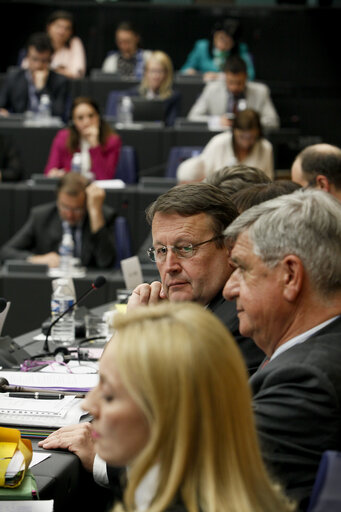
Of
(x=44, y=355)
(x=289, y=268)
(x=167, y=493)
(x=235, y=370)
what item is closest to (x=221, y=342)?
(x=235, y=370)

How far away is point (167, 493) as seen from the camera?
124 cm

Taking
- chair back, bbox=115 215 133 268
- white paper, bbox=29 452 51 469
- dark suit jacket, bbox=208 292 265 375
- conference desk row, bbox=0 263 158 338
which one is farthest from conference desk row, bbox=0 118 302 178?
white paper, bbox=29 452 51 469

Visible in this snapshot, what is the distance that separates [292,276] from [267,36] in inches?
361

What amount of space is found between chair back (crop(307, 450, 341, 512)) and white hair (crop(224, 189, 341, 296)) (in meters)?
0.54

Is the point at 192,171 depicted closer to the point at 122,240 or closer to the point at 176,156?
the point at 122,240

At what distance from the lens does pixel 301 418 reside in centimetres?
170

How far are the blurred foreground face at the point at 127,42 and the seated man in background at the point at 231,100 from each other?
4.50 feet

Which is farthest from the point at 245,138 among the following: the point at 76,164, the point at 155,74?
the point at 155,74

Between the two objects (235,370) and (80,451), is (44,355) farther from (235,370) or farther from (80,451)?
(235,370)

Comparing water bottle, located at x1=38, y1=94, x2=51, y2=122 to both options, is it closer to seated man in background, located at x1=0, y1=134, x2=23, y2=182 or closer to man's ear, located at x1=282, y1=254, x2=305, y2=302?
seated man in background, located at x1=0, y1=134, x2=23, y2=182

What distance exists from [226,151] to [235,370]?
5080mm

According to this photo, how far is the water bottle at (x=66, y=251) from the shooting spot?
548 cm

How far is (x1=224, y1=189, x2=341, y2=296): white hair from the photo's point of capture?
1.85 m

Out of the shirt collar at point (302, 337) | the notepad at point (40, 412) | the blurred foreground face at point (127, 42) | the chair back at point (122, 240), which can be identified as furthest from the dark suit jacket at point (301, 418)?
the blurred foreground face at point (127, 42)
